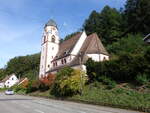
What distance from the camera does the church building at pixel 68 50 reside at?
47.5 m

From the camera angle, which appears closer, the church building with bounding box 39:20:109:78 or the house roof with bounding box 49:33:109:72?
the house roof with bounding box 49:33:109:72

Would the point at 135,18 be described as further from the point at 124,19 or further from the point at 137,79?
the point at 137,79

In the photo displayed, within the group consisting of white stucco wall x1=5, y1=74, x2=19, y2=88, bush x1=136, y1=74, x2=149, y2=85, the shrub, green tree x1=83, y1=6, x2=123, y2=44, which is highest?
green tree x1=83, y1=6, x2=123, y2=44

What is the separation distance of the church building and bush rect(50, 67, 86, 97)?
9371 mm

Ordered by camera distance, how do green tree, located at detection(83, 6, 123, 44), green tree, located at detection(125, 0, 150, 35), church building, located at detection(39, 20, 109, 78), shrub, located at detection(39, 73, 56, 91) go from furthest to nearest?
green tree, located at detection(83, 6, 123, 44), green tree, located at detection(125, 0, 150, 35), church building, located at detection(39, 20, 109, 78), shrub, located at detection(39, 73, 56, 91)

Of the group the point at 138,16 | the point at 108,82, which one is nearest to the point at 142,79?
the point at 108,82

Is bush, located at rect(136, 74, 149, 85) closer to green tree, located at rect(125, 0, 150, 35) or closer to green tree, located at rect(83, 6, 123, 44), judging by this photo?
green tree, located at rect(125, 0, 150, 35)

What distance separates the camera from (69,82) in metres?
30.9

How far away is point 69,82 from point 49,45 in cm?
3233

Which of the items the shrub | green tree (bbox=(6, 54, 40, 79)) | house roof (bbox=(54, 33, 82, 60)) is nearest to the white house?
green tree (bbox=(6, 54, 40, 79))

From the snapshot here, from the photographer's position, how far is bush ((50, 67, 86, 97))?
99.7 ft

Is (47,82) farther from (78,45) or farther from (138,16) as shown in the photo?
(138,16)

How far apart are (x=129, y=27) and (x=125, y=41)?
15043 mm

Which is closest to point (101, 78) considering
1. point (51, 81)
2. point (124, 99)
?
point (124, 99)
